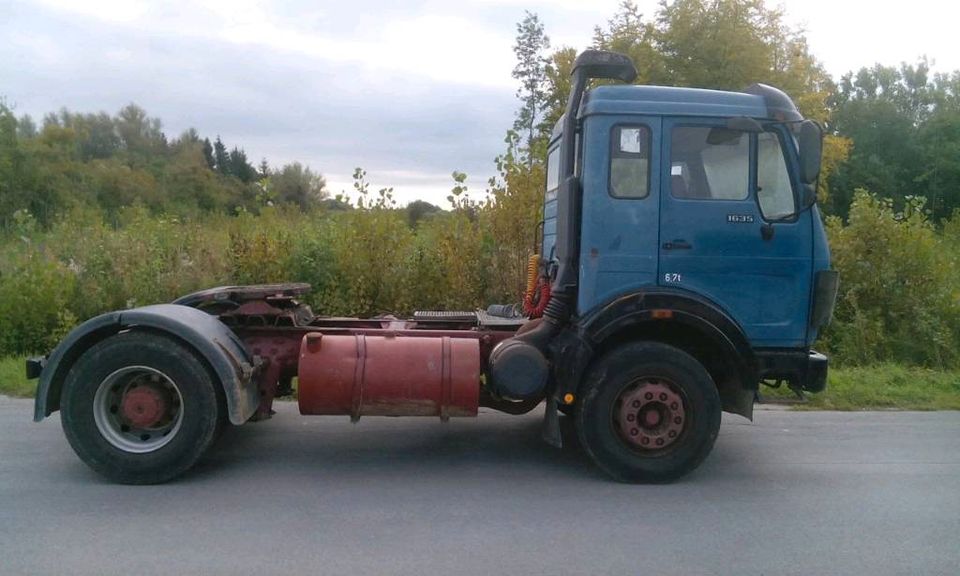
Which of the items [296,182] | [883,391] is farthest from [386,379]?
[296,182]

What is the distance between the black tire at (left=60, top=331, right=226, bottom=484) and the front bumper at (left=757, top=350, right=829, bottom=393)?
4300mm

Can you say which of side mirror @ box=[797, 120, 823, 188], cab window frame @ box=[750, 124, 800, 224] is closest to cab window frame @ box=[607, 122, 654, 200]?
cab window frame @ box=[750, 124, 800, 224]

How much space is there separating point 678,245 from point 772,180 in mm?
907

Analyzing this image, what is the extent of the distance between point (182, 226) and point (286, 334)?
783 centimetres

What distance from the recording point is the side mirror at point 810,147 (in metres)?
5.96

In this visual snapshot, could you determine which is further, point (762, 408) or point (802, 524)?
point (762, 408)

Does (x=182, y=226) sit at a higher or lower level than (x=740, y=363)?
higher

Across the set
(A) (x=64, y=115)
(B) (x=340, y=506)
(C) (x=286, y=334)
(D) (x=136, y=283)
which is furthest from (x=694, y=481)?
(A) (x=64, y=115)

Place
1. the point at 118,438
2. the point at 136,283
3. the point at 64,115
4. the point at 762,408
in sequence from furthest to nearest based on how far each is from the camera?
the point at 64,115
the point at 136,283
the point at 762,408
the point at 118,438

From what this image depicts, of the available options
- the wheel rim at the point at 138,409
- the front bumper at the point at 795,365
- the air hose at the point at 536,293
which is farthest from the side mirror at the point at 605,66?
Answer: the wheel rim at the point at 138,409

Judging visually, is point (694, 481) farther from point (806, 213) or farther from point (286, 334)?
point (286, 334)

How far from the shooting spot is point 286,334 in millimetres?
6832

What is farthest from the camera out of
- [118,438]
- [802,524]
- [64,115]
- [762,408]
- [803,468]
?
[64,115]

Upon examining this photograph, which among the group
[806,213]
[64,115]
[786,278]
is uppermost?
[64,115]
